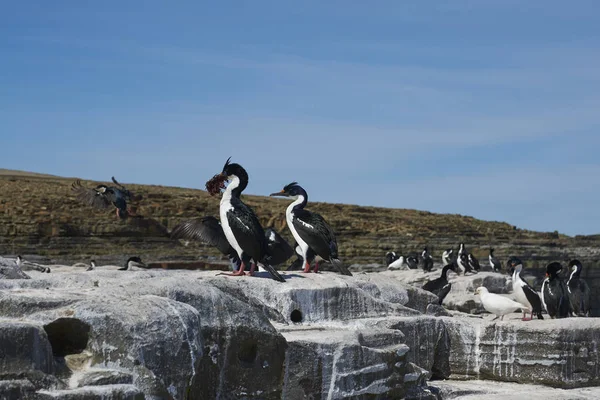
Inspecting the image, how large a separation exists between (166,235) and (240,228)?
2678cm

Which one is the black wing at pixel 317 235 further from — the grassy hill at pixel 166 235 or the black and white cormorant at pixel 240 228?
the grassy hill at pixel 166 235

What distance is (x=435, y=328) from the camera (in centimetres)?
1115

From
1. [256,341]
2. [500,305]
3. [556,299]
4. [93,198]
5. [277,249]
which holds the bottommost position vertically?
[256,341]

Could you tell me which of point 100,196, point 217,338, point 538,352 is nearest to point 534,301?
point 538,352

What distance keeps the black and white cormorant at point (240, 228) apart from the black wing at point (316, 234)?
1101mm

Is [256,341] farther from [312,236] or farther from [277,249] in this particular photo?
[277,249]

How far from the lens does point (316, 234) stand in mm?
11656

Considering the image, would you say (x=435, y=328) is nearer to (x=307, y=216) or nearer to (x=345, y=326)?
(x=345, y=326)

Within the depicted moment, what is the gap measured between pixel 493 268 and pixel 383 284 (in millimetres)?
20455

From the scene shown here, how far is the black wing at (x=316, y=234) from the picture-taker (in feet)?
38.3

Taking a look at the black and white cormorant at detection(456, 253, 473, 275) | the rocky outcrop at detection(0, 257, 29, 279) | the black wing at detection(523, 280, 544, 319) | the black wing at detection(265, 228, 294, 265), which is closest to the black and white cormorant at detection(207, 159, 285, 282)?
the black wing at detection(265, 228, 294, 265)

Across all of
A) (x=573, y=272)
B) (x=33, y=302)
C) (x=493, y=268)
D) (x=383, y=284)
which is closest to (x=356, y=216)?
(x=493, y=268)

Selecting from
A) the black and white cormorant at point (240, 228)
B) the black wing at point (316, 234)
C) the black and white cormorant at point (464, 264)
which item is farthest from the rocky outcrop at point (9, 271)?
the black and white cormorant at point (464, 264)

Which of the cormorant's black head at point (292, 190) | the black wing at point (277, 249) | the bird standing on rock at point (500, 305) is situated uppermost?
the cormorant's black head at point (292, 190)
